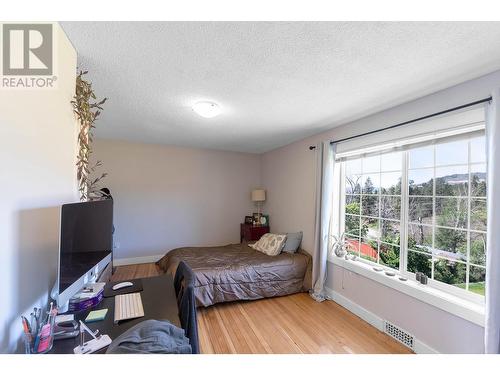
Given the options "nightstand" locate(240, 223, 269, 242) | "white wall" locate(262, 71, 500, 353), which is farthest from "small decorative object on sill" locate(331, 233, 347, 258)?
"nightstand" locate(240, 223, 269, 242)

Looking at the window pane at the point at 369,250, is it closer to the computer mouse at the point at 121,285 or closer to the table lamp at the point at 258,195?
the table lamp at the point at 258,195

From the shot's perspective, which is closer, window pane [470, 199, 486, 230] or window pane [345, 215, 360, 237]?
window pane [470, 199, 486, 230]

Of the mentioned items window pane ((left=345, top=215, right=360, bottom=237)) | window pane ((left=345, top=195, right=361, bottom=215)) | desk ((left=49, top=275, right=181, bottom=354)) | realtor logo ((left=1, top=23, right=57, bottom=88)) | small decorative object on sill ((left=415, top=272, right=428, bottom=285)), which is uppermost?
realtor logo ((left=1, top=23, right=57, bottom=88))

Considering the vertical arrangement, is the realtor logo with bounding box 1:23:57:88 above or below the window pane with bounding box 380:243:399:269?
above

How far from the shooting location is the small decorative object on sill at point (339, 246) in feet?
8.82

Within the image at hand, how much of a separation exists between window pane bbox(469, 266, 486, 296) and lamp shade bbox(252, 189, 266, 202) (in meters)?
3.24

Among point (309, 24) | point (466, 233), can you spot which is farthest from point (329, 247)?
point (309, 24)

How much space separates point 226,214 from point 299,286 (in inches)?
88.7

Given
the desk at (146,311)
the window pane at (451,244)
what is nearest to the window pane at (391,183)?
the window pane at (451,244)

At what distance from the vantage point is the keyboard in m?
1.11

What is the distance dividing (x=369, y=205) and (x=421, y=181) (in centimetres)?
62

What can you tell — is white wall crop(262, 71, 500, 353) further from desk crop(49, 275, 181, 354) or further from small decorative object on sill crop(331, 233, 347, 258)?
desk crop(49, 275, 181, 354)
